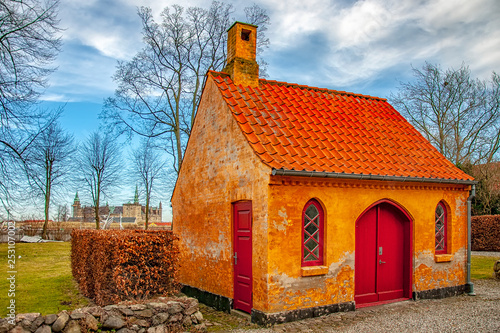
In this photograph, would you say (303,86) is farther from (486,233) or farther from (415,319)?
(486,233)

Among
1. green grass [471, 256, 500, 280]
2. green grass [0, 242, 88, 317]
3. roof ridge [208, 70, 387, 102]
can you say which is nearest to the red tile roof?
roof ridge [208, 70, 387, 102]

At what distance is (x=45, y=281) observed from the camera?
15.6m

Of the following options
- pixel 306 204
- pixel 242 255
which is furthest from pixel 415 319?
pixel 242 255

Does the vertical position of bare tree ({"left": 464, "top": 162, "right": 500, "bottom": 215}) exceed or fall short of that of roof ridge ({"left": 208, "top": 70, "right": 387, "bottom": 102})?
it falls short

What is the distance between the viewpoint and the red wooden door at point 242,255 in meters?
10.0

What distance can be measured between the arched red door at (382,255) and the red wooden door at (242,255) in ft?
9.51

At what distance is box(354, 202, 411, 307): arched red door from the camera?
1093cm

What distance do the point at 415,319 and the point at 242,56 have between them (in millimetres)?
8461

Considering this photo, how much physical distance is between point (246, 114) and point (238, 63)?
7.13 feet

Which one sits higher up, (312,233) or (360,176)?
(360,176)

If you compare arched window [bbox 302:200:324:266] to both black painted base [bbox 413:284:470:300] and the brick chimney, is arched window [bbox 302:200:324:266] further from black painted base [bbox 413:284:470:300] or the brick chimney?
the brick chimney

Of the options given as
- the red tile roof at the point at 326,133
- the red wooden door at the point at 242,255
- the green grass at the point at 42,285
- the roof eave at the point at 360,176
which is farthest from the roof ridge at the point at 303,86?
the green grass at the point at 42,285

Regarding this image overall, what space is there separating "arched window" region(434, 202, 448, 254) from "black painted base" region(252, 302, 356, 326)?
428cm

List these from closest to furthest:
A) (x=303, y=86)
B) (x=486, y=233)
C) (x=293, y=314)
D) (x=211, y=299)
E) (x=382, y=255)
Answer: (x=293, y=314), (x=382, y=255), (x=211, y=299), (x=303, y=86), (x=486, y=233)
